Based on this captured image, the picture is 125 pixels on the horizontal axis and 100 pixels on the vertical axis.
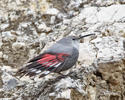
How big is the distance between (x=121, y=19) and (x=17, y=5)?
1824 mm

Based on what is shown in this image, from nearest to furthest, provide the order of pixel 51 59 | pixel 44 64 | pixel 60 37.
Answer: pixel 44 64, pixel 51 59, pixel 60 37

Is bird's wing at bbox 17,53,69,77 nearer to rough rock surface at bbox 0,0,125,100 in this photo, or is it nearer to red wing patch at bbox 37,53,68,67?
red wing patch at bbox 37,53,68,67

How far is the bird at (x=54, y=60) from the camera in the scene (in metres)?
2.62

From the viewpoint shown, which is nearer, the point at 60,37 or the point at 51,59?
the point at 51,59

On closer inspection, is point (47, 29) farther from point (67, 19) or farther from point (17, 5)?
point (17, 5)

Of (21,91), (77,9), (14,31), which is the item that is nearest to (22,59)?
(14,31)

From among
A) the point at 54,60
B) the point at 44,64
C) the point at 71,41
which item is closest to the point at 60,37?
the point at 71,41

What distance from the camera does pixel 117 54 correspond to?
9.91ft

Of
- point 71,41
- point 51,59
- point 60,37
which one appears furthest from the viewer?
point 60,37

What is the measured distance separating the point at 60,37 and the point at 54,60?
1208mm

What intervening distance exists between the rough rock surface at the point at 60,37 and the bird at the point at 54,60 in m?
0.17

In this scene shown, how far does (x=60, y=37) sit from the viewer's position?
3947 mm

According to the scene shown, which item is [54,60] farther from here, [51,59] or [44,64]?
[44,64]

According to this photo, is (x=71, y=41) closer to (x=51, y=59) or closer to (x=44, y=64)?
(x=51, y=59)
